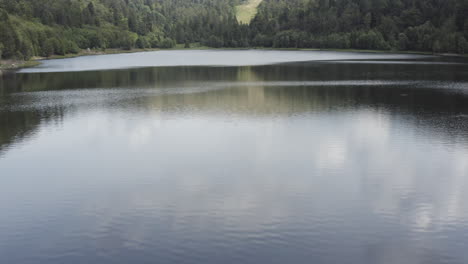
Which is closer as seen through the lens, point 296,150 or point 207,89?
point 296,150

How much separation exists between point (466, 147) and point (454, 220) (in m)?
16.1

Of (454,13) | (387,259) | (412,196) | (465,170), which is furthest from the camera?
(454,13)

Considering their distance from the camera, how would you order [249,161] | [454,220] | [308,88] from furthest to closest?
1. [308,88]
2. [249,161]
3. [454,220]

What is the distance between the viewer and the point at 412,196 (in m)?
27.3

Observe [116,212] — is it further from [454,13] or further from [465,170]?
[454,13]

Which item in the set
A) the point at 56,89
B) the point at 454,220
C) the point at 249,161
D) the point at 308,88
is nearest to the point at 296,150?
the point at 249,161

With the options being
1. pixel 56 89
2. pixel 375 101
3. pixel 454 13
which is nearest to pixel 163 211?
pixel 375 101

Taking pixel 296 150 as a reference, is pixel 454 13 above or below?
above

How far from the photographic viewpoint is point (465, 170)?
31875 mm

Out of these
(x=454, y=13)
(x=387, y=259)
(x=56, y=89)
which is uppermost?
(x=454, y=13)

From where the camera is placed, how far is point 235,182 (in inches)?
1167

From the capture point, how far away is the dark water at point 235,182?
817 inches

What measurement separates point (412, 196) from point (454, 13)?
192 meters

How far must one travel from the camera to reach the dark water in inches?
817
